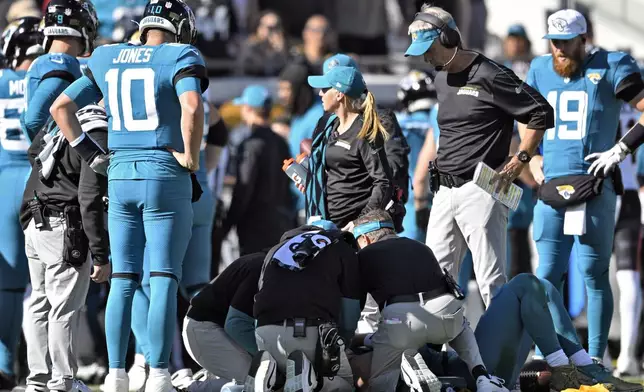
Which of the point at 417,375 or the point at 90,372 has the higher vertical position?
the point at 417,375

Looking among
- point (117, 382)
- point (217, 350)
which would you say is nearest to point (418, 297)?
point (217, 350)

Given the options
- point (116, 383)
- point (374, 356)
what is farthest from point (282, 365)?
point (116, 383)

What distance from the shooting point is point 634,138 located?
8414 mm

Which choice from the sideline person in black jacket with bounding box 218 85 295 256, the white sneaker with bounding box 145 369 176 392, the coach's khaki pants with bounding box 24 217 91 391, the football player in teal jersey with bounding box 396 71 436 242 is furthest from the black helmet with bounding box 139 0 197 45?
the sideline person in black jacket with bounding box 218 85 295 256

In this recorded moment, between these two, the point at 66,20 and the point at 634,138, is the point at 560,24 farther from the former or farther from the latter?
the point at 66,20

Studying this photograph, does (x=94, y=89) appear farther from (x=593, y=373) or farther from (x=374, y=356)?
(x=593, y=373)

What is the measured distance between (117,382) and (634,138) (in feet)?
11.2

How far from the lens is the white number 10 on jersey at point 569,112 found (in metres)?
8.59

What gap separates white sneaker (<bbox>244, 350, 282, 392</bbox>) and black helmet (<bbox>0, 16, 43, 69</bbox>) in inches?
114

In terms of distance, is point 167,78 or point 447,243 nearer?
point 167,78

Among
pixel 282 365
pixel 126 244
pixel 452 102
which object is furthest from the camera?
pixel 452 102

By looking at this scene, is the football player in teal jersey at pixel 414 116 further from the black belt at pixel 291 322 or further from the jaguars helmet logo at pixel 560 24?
the black belt at pixel 291 322

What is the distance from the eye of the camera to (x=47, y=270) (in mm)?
7773

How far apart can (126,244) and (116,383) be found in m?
0.73
